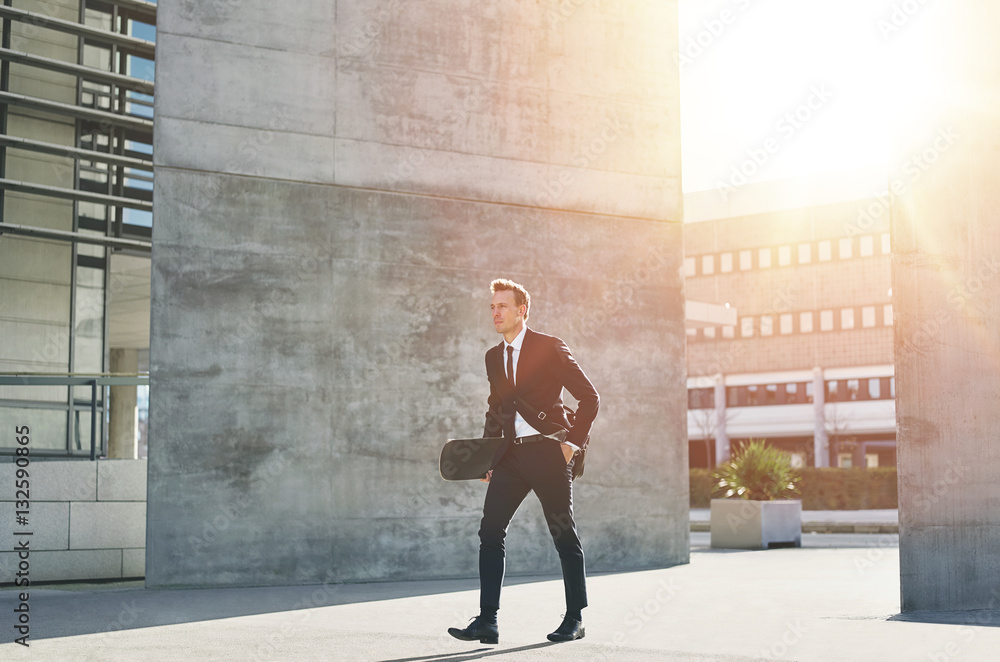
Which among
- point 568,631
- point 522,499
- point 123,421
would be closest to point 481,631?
point 568,631

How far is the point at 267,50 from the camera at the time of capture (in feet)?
33.6

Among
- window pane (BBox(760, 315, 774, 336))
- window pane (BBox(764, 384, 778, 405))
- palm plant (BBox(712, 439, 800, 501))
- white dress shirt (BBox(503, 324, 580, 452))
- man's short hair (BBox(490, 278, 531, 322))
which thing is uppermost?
window pane (BBox(760, 315, 774, 336))

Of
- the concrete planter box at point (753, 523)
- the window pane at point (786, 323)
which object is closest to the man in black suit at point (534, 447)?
the concrete planter box at point (753, 523)

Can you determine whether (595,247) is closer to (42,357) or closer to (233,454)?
(233,454)

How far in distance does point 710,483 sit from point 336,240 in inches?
1111

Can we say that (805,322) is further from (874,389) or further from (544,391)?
(544,391)

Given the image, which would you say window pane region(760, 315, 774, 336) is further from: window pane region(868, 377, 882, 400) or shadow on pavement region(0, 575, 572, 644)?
shadow on pavement region(0, 575, 572, 644)

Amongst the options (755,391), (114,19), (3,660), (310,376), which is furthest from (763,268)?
(3,660)

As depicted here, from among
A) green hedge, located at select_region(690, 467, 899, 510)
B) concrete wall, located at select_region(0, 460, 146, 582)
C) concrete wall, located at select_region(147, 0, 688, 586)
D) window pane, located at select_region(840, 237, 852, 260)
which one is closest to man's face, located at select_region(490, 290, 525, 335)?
concrete wall, located at select_region(147, 0, 688, 586)

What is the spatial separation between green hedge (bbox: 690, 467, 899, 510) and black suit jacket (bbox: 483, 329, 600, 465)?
30829 millimetres

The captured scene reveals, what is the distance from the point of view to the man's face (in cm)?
618

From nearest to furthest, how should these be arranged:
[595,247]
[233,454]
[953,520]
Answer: [953,520], [233,454], [595,247]

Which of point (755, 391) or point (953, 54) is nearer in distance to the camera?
point (953, 54)

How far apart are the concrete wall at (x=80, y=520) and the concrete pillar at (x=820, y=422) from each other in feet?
190
